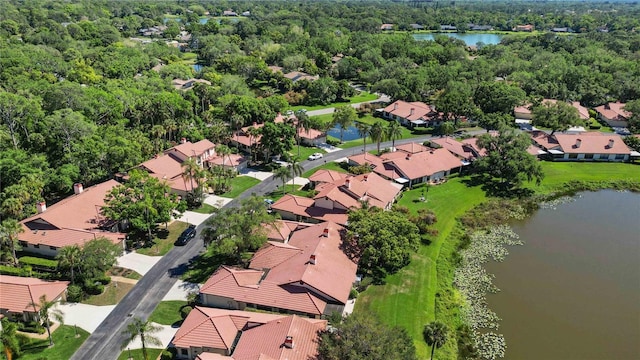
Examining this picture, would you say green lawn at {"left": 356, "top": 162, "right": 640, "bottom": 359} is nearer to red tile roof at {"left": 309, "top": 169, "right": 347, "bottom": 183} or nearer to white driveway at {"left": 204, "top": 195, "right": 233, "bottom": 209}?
red tile roof at {"left": 309, "top": 169, "right": 347, "bottom": 183}

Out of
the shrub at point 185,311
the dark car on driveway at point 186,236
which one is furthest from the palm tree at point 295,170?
the shrub at point 185,311

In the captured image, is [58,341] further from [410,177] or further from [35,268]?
[410,177]

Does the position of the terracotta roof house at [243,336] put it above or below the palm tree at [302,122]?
below

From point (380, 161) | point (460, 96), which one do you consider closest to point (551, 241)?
point (380, 161)

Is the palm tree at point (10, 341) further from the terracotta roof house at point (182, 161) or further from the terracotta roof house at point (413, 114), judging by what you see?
the terracotta roof house at point (413, 114)

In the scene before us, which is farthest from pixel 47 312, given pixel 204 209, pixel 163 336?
pixel 204 209

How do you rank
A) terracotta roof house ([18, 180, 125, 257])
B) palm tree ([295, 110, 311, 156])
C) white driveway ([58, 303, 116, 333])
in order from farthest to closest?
1. palm tree ([295, 110, 311, 156])
2. terracotta roof house ([18, 180, 125, 257])
3. white driveway ([58, 303, 116, 333])

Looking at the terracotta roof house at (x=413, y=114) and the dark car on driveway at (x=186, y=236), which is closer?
the dark car on driveway at (x=186, y=236)

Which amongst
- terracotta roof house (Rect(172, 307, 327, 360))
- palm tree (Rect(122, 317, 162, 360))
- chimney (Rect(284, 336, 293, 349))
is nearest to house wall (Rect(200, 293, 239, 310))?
terracotta roof house (Rect(172, 307, 327, 360))
